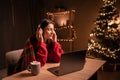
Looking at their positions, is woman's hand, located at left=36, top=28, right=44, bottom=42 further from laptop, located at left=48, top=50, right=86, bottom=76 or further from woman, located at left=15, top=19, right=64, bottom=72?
laptop, located at left=48, top=50, right=86, bottom=76

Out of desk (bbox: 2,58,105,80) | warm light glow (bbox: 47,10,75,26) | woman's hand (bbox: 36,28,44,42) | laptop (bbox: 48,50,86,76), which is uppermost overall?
warm light glow (bbox: 47,10,75,26)

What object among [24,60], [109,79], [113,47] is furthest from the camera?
[113,47]

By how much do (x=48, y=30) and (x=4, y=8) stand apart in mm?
2735

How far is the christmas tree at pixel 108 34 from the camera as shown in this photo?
11.9 feet

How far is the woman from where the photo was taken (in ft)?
5.32

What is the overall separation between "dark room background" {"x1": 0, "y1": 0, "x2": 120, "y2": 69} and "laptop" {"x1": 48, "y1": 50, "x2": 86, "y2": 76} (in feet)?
9.59

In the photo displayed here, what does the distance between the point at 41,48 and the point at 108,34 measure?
2.33 meters

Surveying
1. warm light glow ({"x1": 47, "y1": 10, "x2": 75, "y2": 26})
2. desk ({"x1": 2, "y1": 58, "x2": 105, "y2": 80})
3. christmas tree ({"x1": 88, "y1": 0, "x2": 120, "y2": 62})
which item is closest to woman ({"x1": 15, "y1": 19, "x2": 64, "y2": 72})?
desk ({"x1": 2, "y1": 58, "x2": 105, "y2": 80})

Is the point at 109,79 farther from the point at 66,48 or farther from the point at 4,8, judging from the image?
the point at 4,8

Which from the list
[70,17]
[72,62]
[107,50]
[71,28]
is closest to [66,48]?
[71,28]

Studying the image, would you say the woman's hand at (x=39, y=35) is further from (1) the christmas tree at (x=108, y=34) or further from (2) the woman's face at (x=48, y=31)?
(1) the christmas tree at (x=108, y=34)

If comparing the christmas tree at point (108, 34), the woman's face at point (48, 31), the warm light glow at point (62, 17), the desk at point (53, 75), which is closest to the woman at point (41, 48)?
the woman's face at point (48, 31)

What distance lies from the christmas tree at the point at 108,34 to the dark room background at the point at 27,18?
1.50ft

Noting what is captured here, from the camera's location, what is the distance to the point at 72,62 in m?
1.47
